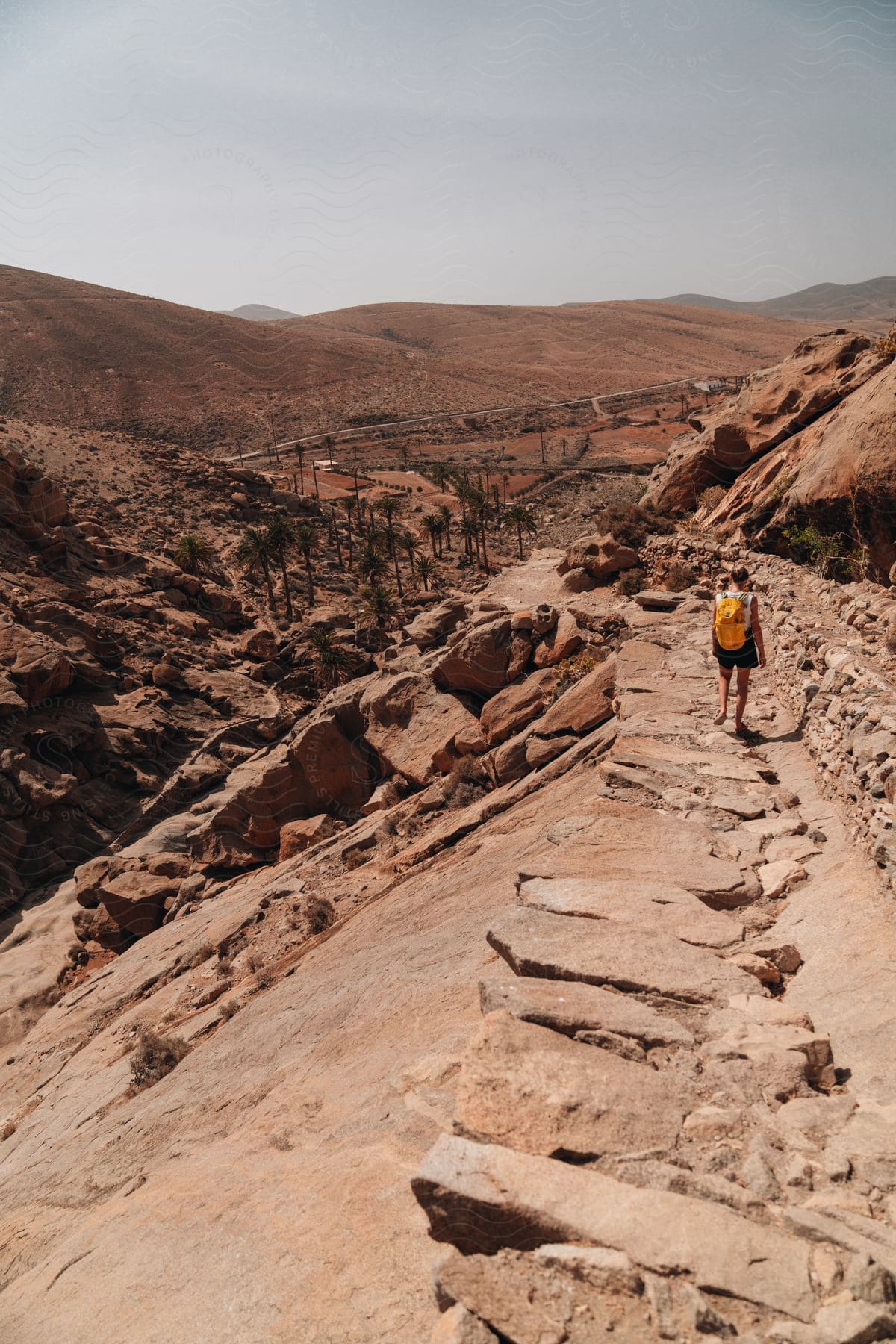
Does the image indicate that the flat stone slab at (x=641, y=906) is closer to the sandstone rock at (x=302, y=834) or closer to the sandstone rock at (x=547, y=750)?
the sandstone rock at (x=547, y=750)

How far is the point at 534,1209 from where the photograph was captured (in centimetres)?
327

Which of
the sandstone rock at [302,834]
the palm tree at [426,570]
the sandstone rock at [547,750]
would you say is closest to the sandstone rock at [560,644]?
the sandstone rock at [547,750]

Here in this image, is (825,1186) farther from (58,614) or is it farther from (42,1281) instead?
(58,614)

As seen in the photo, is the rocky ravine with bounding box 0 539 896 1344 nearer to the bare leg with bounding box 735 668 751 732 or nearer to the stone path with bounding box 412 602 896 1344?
the stone path with bounding box 412 602 896 1344

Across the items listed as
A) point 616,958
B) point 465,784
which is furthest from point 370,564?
point 616,958

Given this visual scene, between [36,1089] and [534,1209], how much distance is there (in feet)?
43.0

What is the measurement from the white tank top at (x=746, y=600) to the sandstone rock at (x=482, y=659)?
6.99 m

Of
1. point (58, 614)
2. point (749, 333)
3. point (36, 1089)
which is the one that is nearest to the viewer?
point (36, 1089)

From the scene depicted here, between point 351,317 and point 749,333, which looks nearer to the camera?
point 749,333

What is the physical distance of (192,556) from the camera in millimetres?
49250

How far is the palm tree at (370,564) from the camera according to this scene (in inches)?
2083

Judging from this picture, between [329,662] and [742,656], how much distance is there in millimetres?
30461

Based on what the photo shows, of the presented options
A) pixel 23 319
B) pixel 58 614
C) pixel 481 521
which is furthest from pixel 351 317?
pixel 58 614

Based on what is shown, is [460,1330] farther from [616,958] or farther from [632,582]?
[632,582]
